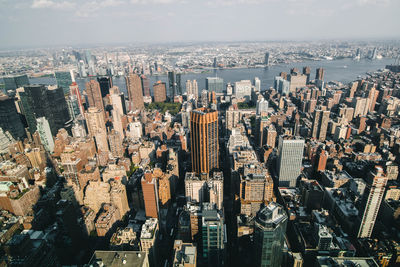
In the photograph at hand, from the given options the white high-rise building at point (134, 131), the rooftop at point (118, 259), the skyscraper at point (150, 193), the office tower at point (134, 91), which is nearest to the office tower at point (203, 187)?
the skyscraper at point (150, 193)

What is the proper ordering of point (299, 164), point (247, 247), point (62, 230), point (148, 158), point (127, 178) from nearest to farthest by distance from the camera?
point (247, 247), point (62, 230), point (299, 164), point (127, 178), point (148, 158)

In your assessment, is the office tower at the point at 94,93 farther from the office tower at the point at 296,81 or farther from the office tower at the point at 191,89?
the office tower at the point at 296,81

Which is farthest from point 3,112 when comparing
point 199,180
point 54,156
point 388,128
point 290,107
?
point 388,128

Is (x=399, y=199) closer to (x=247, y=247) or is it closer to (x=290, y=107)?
(x=247, y=247)

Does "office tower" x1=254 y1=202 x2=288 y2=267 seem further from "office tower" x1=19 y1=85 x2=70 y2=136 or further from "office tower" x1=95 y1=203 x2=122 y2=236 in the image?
"office tower" x1=19 y1=85 x2=70 y2=136

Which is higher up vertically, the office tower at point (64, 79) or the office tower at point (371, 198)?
the office tower at point (64, 79)

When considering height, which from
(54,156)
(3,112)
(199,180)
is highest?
(3,112)
